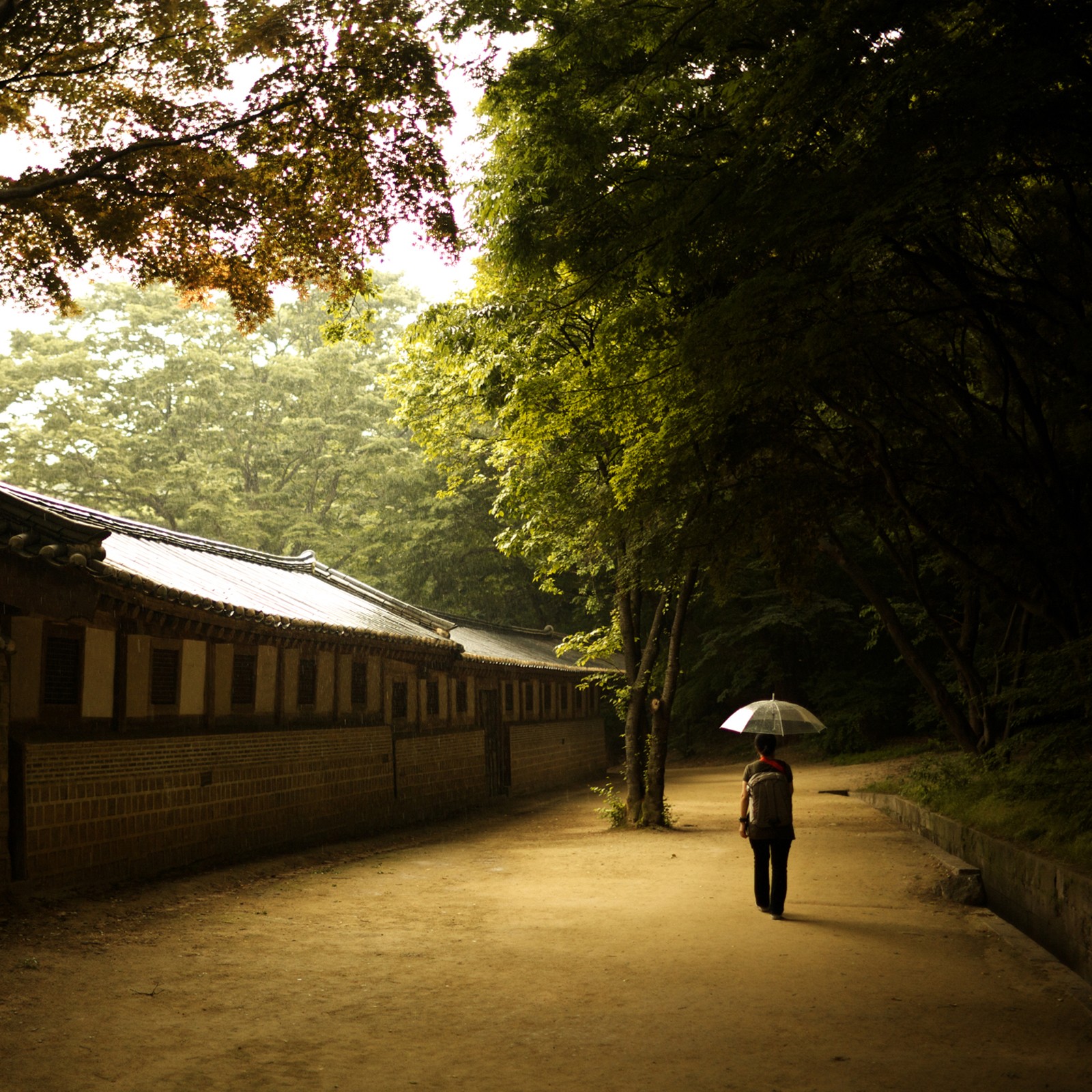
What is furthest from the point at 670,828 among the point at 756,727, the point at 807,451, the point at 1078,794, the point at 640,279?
the point at 640,279

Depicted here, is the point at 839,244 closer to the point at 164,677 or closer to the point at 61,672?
the point at 61,672

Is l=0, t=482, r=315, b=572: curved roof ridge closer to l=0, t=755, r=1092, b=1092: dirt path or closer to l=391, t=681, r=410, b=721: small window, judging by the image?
l=391, t=681, r=410, b=721: small window

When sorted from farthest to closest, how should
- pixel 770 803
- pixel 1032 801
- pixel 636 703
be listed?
pixel 636 703 < pixel 1032 801 < pixel 770 803

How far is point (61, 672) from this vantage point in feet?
35.2

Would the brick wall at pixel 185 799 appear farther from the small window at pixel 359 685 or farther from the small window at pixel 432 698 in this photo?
the small window at pixel 432 698

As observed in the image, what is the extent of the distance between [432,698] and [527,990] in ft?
46.2

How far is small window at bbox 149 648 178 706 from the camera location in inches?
486

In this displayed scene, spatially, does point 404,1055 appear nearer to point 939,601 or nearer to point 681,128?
point 681,128

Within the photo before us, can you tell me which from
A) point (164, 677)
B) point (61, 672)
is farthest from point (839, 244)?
point (164, 677)

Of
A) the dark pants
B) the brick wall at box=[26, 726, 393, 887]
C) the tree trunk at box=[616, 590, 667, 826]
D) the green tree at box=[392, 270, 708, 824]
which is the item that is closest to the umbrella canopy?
the dark pants

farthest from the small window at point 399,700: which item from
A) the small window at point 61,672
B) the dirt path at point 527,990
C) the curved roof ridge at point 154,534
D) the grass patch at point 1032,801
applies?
the grass patch at point 1032,801

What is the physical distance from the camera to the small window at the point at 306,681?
15672 millimetres

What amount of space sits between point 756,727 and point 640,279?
5.66 metres

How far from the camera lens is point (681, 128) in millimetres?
10961
